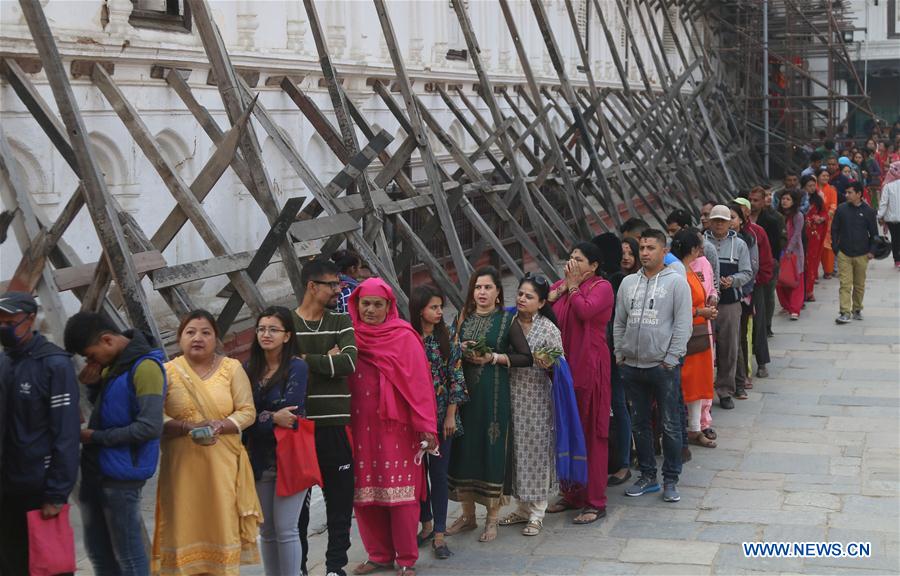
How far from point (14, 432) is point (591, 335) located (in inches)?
137

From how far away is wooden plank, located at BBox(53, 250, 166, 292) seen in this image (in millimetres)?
7539

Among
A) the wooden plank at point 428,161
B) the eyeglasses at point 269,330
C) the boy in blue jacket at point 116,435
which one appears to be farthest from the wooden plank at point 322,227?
the boy in blue jacket at point 116,435

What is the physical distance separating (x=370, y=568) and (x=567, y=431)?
1363mm

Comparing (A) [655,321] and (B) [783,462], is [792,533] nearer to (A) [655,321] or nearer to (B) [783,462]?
(A) [655,321]

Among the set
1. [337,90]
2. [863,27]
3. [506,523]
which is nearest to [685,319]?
[506,523]

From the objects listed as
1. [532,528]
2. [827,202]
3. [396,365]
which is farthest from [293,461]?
[827,202]

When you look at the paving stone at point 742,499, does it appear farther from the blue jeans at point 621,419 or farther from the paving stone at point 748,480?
the blue jeans at point 621,419

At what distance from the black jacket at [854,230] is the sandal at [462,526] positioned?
7816 mm

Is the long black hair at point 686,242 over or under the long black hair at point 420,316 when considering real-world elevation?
over

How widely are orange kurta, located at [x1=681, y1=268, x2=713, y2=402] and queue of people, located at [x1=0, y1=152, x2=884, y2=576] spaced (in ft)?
0.06

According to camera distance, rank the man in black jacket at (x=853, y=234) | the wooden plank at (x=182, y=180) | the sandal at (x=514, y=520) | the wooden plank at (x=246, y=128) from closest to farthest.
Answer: the sandal at (x=514, y=520)
the wooden plank at (x=182, y=180)
the wooden plank at (x=246, y=128)
the man in black jacket at (x=853, y=234)

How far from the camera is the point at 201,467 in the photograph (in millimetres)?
5742

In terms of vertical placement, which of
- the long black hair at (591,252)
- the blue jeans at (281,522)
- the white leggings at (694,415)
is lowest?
the white leggings at (694,415)

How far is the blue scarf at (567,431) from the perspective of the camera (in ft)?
23.8
